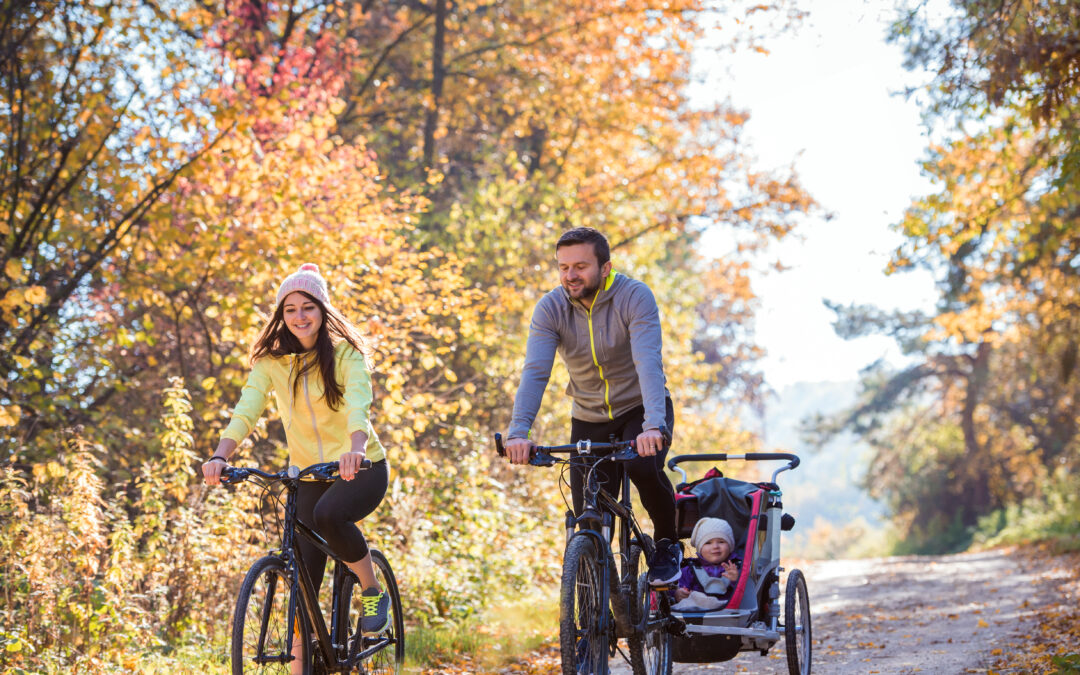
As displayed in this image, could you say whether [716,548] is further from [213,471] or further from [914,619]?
[914,619]

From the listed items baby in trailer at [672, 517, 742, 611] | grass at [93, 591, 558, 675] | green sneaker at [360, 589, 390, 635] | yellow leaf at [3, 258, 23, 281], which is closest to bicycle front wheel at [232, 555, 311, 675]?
green sneaker at [360, 589, 390, 635]

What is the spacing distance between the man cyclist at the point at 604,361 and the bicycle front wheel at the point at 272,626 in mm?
1267

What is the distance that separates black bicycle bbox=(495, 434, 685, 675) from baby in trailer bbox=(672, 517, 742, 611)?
35 cm

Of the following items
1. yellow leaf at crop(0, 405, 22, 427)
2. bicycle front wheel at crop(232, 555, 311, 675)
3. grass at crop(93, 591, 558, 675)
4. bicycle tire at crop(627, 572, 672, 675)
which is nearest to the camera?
bicycle front wheel at crop(232, 555, 311, 675)

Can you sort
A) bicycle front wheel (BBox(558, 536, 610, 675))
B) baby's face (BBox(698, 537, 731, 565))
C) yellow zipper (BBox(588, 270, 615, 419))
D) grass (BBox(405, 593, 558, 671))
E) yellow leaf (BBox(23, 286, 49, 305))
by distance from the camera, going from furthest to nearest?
yellow leaf (BBox(23, 286, 49, 305)), grass (BBox(405, 593, 558, 671)), baby's face (BBox(698, 537, 731, 565)), yellow zipper (BBox(588, 270, 615, 419)), bicycle front wheel (BBox(558, 536, 610, 675))

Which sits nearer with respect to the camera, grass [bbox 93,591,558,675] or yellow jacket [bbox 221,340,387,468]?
yellow jacket [bbox 221,340,387,468]

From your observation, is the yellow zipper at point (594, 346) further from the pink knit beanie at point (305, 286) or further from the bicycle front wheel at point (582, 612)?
the pink knit beanie at point (305, 286)

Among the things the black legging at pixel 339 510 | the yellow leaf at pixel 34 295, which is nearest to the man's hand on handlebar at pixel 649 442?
the black legging at pixel 339 510

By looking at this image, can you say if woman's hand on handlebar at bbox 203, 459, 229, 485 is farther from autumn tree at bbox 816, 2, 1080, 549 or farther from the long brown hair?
autumn tree at bbox 816, 2, 1080, 549

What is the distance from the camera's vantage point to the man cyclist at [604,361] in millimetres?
4816

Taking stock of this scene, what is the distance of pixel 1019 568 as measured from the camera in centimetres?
1593

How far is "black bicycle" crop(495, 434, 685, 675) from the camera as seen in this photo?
13.9 feet

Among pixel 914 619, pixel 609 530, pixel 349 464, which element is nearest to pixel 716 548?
pixel 609 530

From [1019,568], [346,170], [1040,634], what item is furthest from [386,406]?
[1019,568]
